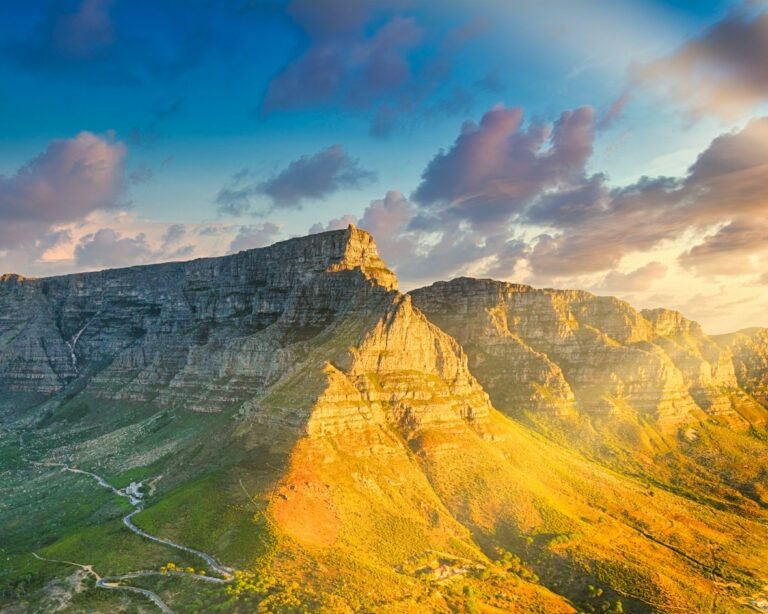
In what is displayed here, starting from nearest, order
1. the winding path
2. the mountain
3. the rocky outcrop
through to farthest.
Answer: the winding path
the mountain
the rocky outcrop

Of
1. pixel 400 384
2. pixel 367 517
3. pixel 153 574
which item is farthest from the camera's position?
pixel 400 384

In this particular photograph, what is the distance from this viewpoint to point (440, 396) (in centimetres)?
17012

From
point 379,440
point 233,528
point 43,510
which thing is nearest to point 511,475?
point 379,440

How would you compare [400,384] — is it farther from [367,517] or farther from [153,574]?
[153,574]

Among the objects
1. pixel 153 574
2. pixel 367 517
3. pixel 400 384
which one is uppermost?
pixel 400 384

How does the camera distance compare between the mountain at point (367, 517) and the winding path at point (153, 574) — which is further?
the mountain at point (367, 517)

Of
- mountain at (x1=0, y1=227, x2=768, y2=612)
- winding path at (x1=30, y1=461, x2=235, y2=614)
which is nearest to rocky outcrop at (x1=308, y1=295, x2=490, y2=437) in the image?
mountain at (x1=0, y1=227, x2=768, y2=612)

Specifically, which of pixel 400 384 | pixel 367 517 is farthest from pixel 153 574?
pixel 400 384

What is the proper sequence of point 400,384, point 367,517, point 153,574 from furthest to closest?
1. point 400,384
2. point 367,517
3. point 153,574

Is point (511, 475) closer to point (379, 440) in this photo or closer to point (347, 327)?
point (379, 440)

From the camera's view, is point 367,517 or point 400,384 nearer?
point 367,517

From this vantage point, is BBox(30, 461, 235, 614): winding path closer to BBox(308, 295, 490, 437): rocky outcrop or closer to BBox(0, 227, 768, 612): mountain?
BBox(0, 227, 768, 612): mountain

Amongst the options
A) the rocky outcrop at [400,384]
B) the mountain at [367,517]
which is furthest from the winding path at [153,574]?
the rocky outcrop at [400,384]

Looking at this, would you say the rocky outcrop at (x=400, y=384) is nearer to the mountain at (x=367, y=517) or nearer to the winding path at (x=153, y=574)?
the mountain at (x=367, y=517)
